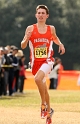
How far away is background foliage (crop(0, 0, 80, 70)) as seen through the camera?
258 ft

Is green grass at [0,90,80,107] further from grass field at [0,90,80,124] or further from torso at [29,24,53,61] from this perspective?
torso at [29,24,53,61]

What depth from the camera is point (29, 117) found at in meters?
13.1

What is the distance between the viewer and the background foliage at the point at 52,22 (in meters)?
78.7

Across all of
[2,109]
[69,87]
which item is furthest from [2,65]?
[69,87]

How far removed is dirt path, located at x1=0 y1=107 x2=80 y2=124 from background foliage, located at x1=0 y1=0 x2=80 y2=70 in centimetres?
5815

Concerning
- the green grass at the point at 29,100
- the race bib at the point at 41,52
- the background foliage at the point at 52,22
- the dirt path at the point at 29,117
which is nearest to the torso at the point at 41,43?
the race bib at the point at 41,52

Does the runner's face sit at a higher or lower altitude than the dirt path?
higher

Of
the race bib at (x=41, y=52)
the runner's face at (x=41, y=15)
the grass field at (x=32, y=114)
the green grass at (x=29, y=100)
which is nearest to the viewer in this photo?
the race bib at (x=41, y=52)

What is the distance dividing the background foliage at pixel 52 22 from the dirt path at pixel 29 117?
191 feet

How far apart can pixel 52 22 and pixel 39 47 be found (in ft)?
231

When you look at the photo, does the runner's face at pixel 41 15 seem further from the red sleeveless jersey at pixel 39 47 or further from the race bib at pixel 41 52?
the race bib at pixel 41 52

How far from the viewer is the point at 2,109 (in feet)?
49.9

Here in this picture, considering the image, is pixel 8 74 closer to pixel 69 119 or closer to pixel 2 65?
pixel 2 65

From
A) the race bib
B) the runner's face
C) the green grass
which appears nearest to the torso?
the race bib
